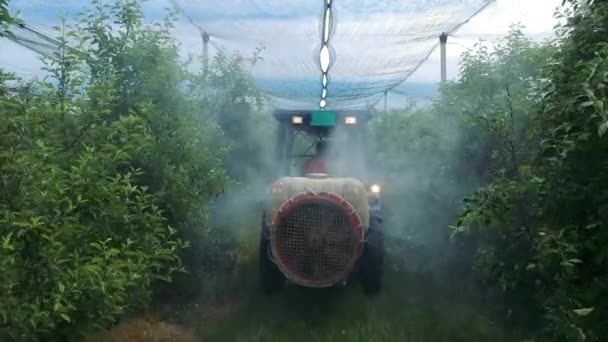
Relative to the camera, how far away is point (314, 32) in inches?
271

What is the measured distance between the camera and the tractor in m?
5.66

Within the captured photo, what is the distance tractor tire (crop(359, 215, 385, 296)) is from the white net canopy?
2.02 m

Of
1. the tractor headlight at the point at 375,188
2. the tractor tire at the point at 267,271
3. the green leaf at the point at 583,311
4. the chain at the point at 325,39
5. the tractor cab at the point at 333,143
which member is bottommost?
the tractor tire at the point at 267,271

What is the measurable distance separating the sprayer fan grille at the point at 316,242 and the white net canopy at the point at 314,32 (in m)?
1.91

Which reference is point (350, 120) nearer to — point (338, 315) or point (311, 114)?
point (311, 114)

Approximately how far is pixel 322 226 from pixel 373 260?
734 mm

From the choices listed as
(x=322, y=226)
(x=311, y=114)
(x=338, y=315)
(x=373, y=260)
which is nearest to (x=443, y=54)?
(x=311, y=114)

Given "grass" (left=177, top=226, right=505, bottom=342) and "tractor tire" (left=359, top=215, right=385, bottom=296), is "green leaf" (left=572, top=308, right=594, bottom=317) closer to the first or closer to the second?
"grass" (left=177, top=226, right=505, bottom=342)

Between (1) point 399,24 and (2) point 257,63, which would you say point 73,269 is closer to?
(1) point 399,24

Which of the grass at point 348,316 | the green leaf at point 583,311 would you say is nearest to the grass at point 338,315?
the grass at point 348,316

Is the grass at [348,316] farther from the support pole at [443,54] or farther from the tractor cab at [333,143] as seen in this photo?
the support pole at [443,54]

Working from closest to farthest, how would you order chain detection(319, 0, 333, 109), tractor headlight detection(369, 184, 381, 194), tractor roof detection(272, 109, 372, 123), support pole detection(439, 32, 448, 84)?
1. chain detection(319, 0, 333, 109)
2. tractor headlight detection(369, 184, 381, 194)
3. tractor roof detection(272, 109, 372, 123)
4. support pole detection(439, 32, 448, 84)

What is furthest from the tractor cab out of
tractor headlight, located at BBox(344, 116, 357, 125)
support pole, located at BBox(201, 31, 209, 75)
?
support pole, located at BBox(201, 31, 209, 75)

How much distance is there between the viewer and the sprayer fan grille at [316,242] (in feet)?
18.5
